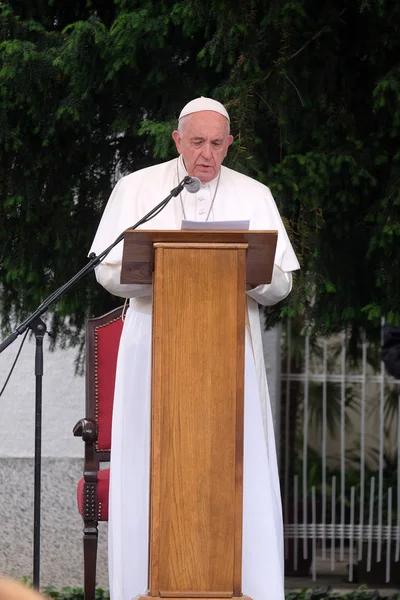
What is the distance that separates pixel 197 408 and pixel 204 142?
3.70 feet

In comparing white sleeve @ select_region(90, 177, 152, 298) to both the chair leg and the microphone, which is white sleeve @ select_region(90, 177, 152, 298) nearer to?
the microphone

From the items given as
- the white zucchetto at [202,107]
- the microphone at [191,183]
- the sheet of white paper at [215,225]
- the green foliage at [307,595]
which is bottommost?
the green foliage at [307,595]

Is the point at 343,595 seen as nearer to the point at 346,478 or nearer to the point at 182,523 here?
the point at 346,478

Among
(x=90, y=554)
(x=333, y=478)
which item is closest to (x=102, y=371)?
(x=90, y=554)

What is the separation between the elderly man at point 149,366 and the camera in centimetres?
398

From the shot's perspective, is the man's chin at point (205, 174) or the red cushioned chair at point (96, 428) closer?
the man's chin at point (205, 174)

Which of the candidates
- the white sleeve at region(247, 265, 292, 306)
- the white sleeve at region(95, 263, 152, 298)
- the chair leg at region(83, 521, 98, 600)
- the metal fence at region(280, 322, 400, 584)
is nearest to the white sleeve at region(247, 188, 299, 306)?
the white sleeve at region(247, 265, 292, 306)

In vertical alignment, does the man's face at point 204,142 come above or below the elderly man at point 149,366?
above

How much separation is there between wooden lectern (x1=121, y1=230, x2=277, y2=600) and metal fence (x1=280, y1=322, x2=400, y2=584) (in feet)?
10.8

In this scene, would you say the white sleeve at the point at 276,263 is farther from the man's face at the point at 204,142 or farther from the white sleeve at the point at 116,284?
the white sleeve at the point at 116,284

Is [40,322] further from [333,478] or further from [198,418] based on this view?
[333,478]

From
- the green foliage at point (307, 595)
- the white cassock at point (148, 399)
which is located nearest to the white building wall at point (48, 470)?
the green foliage at point (307, 595)

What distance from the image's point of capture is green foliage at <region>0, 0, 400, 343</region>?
4891mm

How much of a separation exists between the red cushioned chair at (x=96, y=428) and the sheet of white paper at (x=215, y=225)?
1.90m
